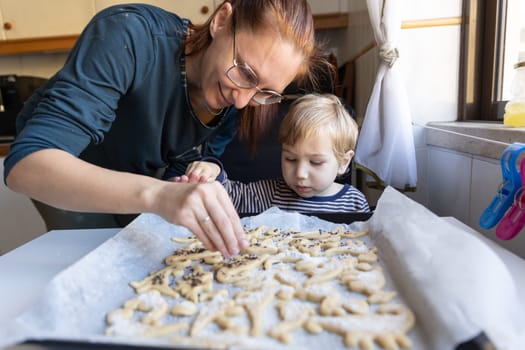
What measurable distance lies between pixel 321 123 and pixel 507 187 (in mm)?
500

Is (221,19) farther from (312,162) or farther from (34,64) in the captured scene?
(34,64)

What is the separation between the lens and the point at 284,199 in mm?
1108

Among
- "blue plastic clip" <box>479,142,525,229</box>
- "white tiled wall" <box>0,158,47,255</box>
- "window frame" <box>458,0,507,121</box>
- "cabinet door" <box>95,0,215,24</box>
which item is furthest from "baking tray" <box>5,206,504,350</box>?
"cabinet door" <box>95,0,215,24</box>

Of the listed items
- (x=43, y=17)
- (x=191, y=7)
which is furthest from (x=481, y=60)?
(x=43, y=17)

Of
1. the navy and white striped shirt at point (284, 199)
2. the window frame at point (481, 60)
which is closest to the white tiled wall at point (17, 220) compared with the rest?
the navy and white striped shirt at point (284, 199)

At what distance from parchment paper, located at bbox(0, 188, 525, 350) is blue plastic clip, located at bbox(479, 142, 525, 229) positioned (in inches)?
3.4

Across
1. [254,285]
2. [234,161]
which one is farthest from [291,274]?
[234,161]

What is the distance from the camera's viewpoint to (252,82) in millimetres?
743

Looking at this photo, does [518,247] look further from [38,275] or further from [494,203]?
[38,275]

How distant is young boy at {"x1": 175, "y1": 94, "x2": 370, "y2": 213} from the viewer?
3.32ft

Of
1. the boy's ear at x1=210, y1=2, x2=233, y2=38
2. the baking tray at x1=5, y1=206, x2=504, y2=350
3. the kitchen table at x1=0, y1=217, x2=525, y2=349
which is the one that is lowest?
the kitchen table at x1=0, y1=217, x2=525, y2=349

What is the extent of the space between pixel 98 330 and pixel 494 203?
60 cm

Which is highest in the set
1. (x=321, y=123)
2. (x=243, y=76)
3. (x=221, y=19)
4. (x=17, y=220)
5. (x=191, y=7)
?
(x=191, y=7)

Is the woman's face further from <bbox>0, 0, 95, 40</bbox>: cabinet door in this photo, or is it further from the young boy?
<bbox>0, 0, 95, 40</bbox>: cabinet door
